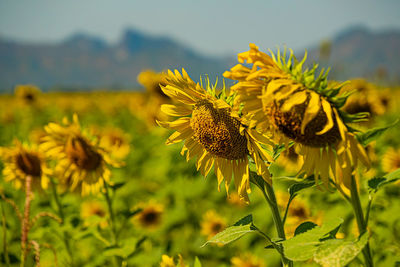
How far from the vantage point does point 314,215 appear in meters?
2.83

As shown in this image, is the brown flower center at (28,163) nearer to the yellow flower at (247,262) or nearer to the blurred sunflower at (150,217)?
the blurred sunflower at (150,217)

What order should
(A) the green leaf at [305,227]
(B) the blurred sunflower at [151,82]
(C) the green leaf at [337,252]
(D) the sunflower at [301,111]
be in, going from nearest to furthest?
(C) the green leaf at [337,252] → (D) the sunflower at [301,111] → (A) the green leaf at [305,227] → (B) the blurred sunflower at [151,82]

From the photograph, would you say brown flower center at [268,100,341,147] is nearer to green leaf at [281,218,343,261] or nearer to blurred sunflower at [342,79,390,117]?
green leaf at [281,218,343,261]

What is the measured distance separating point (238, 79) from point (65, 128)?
1737mm

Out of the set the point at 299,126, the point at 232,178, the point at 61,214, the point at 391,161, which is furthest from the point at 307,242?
the point at 391,161

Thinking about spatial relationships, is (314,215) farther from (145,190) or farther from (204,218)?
(145,190)

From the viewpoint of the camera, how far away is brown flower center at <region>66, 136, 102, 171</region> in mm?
2385

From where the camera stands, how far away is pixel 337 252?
0.88 m

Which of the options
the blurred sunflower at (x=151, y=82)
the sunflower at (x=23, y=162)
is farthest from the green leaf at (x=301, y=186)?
the blurred sunflower at (x=151, y=82)

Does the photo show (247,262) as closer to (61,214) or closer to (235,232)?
(61,214)

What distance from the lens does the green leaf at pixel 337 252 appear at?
2.81 feet

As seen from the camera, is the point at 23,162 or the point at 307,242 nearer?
the point at 307,242

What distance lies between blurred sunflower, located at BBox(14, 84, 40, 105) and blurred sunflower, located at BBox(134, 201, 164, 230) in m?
5.04

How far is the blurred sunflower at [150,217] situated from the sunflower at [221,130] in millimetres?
2649
